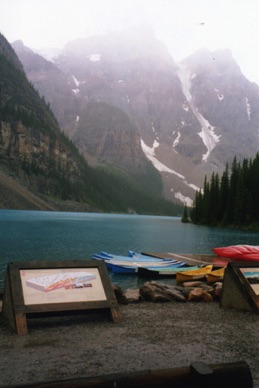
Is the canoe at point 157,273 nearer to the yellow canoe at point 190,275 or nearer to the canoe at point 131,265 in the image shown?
the canoe at point 131,265

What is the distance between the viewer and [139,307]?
1370 centimetres

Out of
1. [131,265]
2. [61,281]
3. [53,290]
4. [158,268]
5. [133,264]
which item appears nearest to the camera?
[53,290]

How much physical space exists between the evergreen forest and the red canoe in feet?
252

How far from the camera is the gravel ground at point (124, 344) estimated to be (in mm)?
7305

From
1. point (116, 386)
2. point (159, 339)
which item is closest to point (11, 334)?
point (159, 339)

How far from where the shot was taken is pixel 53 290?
1053 centimetres

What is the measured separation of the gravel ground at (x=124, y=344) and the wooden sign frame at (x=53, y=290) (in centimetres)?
49

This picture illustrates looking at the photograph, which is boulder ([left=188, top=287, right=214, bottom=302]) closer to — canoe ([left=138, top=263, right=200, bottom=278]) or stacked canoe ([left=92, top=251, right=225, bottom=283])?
stacked canoe ([left=92, top=251, right=225, bottom=283])

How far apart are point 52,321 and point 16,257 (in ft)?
79.5

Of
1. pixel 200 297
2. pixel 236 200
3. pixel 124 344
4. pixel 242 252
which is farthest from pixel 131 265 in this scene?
pixel 236 200

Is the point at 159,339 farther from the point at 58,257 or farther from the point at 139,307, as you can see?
the point at 58,257

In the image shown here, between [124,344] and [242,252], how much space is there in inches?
998

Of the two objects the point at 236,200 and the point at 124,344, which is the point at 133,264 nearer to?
the point at 124,344

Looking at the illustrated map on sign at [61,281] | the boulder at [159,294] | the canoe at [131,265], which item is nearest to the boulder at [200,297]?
the boulder at [159,294]
